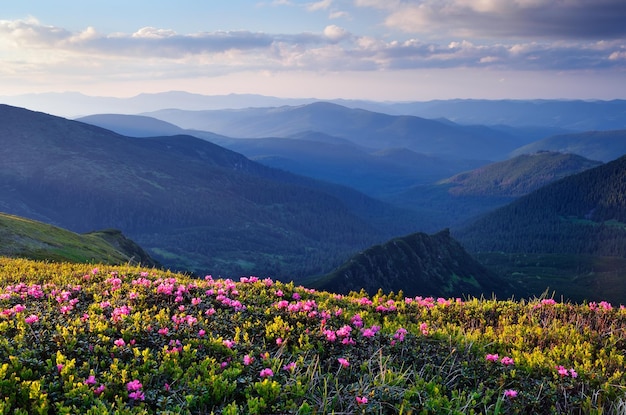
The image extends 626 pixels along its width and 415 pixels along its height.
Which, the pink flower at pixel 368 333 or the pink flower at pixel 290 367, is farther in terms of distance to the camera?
the pink flower at pixel 368 333

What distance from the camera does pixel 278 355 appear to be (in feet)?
34.1

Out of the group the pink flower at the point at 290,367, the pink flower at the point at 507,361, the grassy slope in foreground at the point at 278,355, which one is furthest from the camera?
the pink flower at the point at 507,361

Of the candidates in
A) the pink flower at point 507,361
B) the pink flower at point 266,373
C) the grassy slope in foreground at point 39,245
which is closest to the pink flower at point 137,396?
the pink flower at point 266,373

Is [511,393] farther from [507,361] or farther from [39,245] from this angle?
[39,245]

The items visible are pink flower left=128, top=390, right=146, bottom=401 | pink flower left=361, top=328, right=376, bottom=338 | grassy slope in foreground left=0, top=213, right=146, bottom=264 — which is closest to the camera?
pink flower left=128, top=390, right=146, bottom=401

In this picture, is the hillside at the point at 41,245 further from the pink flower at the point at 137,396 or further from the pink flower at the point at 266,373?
the pink flower at the point at 266,373

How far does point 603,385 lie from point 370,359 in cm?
499

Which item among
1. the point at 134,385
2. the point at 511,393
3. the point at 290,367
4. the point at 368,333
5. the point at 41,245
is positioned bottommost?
the point at 41,245

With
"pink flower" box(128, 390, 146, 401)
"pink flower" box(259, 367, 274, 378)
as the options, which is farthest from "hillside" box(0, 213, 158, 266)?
"pink flower" box(259, 367, 274, 378)

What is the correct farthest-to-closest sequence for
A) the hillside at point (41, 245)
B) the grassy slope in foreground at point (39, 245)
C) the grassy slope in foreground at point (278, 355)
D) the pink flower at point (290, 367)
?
the grassy slope in foreground at point (39, 245) < the hillside at point (41, 245) < the pink flower at point (290, 367) < the grassy slope in foreground at point (278, 355)

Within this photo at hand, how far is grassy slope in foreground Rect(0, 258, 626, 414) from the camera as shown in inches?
340

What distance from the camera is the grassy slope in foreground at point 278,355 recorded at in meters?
8.64

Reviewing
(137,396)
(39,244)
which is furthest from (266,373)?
(39,244)

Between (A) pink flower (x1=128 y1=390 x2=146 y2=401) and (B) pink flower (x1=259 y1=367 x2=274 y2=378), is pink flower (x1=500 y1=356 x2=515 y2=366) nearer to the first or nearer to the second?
(B) pink flower (x1=259 y1=367 x2=274 y2=378)
